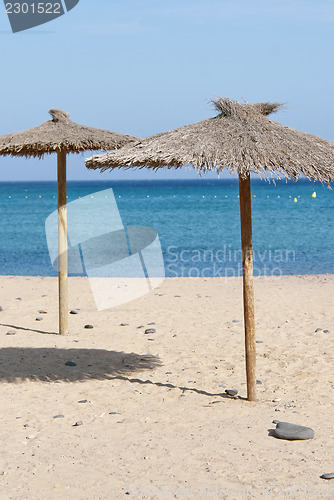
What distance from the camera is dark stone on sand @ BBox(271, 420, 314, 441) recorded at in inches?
187

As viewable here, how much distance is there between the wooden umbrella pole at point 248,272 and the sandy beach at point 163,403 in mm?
320

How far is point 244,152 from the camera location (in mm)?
5012

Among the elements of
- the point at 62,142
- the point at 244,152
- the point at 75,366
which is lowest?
the point at 75,366

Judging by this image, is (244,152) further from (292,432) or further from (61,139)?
(61,139)

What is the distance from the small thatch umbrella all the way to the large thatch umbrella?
5.34 feet

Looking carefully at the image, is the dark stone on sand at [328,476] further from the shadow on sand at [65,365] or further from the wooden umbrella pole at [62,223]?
the wooden umbrella pole at [62,223]

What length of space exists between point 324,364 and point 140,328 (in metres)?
3.05

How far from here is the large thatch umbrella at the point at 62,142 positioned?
7.36m

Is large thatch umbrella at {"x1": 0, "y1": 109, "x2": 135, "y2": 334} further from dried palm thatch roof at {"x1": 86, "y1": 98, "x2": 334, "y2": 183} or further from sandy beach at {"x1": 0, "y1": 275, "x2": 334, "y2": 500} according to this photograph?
dried palm thatch roof at {"x1": 86, "y1": 98, "x2": 334, "y2": 183}

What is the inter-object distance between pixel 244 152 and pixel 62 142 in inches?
123

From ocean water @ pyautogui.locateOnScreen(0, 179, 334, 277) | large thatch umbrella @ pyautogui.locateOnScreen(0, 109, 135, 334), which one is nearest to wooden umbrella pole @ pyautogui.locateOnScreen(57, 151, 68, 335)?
large thatch umbrella @ pyautogui.locateOnScreen(0, 109, 135, 334)

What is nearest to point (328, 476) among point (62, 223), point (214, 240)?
point (62, 223)

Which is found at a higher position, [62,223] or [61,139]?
[61,139]

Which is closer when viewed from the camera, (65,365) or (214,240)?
(65,365)
